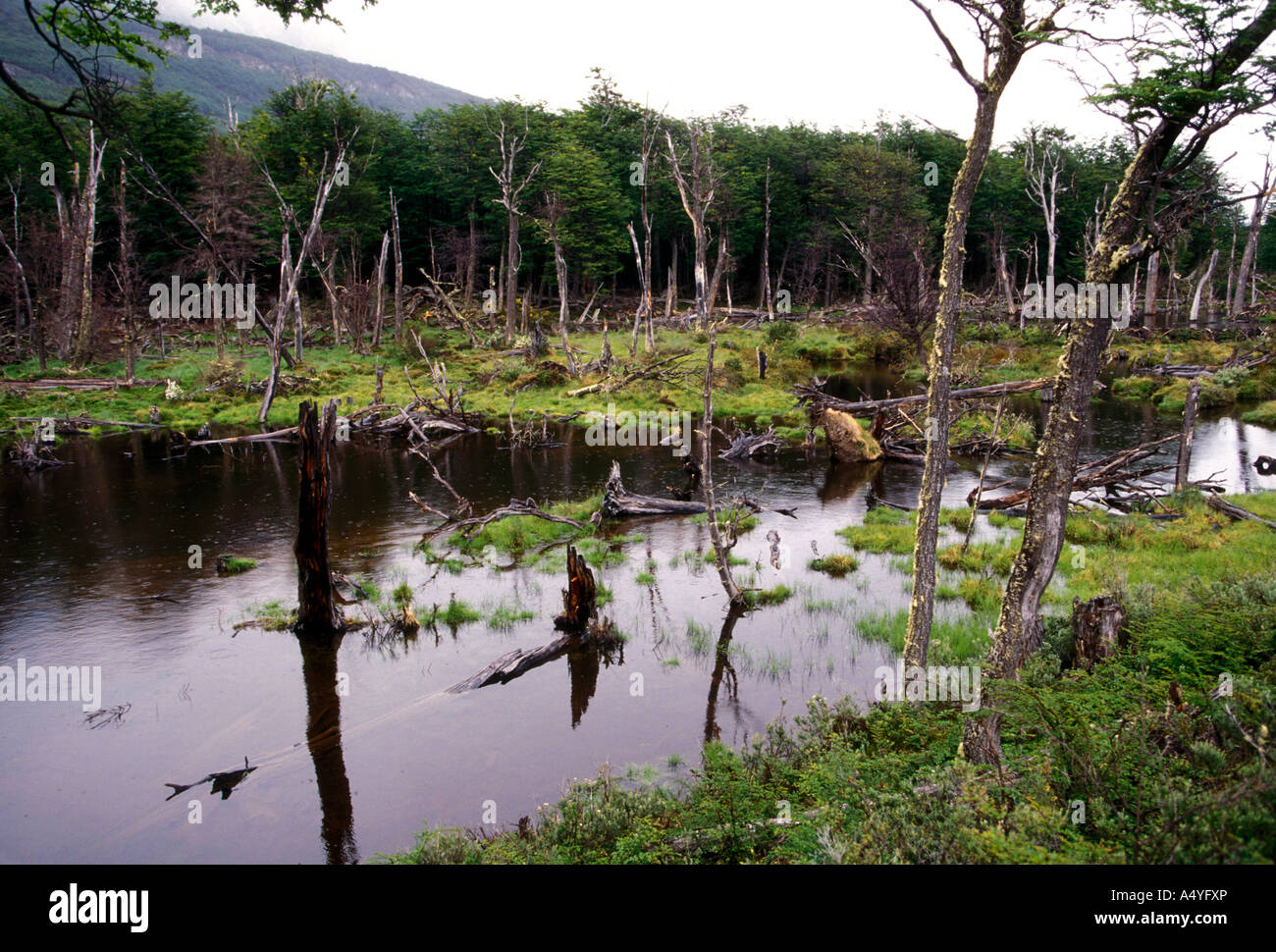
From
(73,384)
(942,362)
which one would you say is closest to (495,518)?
(942,362)

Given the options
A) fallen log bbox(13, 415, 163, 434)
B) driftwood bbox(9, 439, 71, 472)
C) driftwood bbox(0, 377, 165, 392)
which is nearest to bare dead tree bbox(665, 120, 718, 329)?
driftwood bbox(9, 439, 71, 472)

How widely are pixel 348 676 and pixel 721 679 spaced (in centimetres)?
568

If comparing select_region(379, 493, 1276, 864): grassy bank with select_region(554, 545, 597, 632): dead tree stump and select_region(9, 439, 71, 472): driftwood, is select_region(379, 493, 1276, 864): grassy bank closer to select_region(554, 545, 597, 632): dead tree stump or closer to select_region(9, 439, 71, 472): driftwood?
select_region(554, 545, 597, 632): dead tree stump

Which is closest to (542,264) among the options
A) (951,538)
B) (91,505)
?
(91,505)

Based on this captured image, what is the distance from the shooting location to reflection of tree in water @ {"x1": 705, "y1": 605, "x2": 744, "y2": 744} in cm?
1051

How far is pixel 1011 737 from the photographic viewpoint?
836 cm

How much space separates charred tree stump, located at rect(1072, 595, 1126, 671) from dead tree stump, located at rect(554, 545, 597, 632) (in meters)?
7.30

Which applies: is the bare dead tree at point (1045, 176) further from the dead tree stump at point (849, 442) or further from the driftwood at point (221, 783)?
the driftwood at point (221, 783)

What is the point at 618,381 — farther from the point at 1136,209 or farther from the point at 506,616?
the point at 1136,209

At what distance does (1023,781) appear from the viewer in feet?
20.6

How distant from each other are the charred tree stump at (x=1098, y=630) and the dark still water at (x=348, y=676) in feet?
9.41

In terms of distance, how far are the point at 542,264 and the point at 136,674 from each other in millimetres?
55433

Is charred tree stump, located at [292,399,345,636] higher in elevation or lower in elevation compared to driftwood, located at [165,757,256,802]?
higher

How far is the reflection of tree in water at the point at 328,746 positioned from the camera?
27.5 ft
